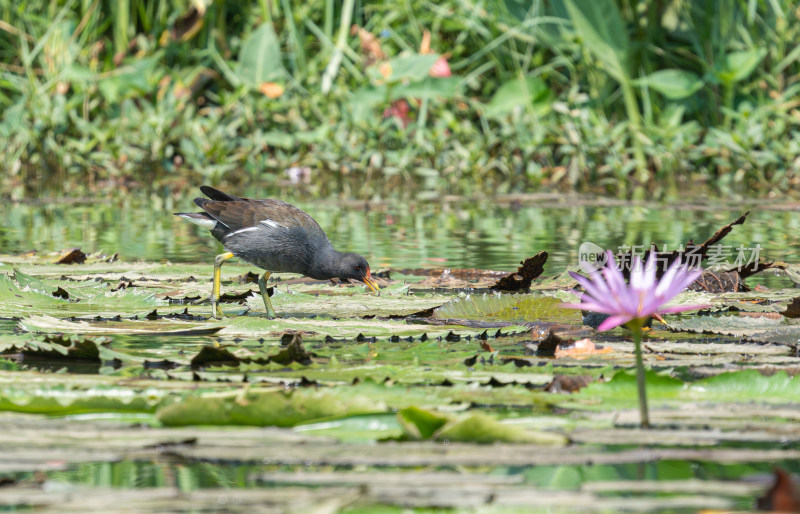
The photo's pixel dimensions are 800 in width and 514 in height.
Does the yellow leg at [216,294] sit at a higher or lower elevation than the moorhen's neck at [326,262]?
lower

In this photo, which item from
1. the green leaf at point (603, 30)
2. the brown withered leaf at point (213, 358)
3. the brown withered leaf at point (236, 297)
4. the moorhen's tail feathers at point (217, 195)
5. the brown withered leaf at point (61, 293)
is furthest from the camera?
the green leaf at point (603, 30)

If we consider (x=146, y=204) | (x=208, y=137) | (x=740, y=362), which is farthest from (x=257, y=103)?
(x=740, y=362)

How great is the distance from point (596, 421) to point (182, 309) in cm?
181

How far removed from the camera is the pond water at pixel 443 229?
16.3 feet

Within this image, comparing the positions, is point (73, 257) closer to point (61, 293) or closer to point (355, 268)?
point (61, 293)

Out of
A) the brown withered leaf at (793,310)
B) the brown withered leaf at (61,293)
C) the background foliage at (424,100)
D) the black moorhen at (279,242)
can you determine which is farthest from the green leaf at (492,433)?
the background foliage at (424,100)

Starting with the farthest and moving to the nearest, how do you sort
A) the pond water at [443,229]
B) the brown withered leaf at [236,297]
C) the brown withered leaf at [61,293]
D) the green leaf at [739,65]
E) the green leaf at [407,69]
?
the green leaf at [407,69]
the green leaf at [739,65]
the pond water at [443,229]
the brown withered leaf at [236,297]
the brown withered leaf at [61,293]

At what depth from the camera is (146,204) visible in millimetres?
7910

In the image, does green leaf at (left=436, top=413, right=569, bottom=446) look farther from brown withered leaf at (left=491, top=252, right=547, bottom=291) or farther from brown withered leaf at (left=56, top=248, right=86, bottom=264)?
brown withered leaf at (left=56, top=248, right=86, bottom=264)

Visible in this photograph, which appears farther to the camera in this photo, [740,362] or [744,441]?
[740,362]

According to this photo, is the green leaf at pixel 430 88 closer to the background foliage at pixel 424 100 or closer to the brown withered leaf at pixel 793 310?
the background foliage at pixel 424 100

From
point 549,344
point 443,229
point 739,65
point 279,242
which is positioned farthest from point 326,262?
point 739,65

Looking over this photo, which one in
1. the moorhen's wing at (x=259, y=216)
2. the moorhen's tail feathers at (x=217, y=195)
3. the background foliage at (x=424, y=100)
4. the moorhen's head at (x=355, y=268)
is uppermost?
the background foliage at (x=424, y=100)

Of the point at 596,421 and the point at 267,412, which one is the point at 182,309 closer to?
the point at 267,412
